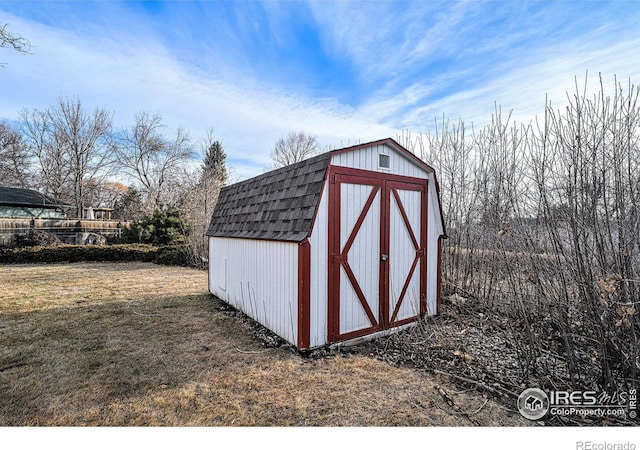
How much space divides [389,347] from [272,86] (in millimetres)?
5021

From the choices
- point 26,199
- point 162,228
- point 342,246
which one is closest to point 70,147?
point 26,199

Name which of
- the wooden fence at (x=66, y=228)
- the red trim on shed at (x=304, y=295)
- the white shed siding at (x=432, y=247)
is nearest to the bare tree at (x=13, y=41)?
the red trim on shed at (x=304, y=295)

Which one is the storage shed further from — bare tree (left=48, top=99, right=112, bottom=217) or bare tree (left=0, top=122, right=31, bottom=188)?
bare tree (left=0, top=122, right=31, bottom=188)

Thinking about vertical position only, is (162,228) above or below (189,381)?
above

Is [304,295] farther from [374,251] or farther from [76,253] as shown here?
[76,253]

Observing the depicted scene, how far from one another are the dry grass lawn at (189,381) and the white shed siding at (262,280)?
0.34 metres

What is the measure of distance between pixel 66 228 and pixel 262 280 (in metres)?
16.3

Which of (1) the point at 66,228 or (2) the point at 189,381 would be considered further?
(1) the point at 66,228

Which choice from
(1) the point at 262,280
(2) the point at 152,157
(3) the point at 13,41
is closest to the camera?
(3) the point at 13,41

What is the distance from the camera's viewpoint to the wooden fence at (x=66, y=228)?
13445 millimetres

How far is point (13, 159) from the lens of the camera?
64.1 feet

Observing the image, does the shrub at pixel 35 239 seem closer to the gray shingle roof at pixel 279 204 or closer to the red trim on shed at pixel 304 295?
the gray shingle roof at pixel 279 204

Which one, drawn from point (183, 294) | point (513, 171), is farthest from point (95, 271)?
point (513, 171)

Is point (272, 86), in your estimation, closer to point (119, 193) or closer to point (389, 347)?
point (389, 347)
